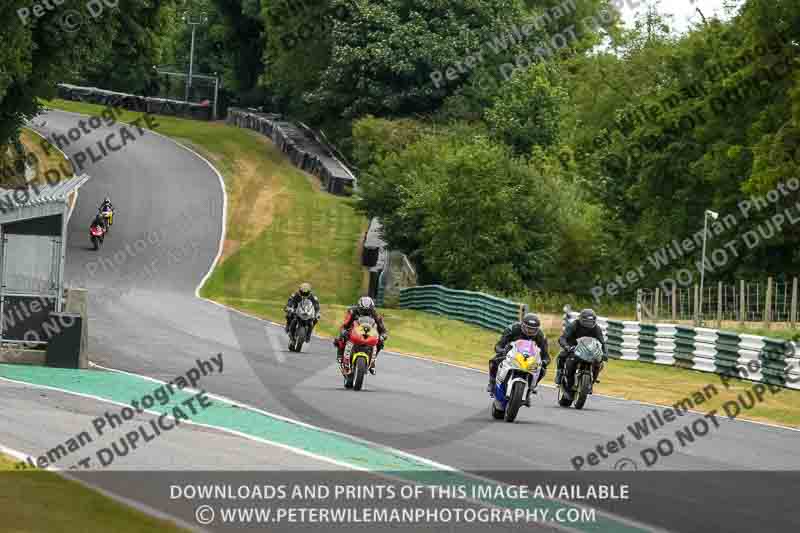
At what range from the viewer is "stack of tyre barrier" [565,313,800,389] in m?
27.6

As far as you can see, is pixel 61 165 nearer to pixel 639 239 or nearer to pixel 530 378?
pixel 639 239

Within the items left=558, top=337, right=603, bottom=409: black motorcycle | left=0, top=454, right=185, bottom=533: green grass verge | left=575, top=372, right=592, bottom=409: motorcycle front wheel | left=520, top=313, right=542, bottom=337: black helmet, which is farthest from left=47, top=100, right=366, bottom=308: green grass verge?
left=0, top=454, right=185, bottom=533: green grass verge

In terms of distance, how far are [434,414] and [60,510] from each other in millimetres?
9357

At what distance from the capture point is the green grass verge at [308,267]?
29.1m

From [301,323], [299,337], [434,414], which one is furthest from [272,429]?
[299,337]

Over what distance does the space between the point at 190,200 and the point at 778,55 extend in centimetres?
2808

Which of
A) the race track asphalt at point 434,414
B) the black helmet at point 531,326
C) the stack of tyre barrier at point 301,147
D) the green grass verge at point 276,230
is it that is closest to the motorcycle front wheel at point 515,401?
the race track asphalt at point 434,414

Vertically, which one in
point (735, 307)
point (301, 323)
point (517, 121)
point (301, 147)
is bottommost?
point (301, 323)

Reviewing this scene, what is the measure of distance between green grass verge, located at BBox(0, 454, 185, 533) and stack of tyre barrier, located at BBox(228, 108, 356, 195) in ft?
178

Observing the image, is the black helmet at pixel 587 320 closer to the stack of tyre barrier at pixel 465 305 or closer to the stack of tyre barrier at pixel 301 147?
the stack of tyre barrier at pixel 465 305

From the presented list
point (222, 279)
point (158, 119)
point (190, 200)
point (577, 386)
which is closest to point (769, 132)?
point (222, 279)

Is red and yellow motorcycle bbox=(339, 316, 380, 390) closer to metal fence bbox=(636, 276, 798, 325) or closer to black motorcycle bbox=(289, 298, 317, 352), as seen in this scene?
black motorcycle bbox=(289, 298, 317, 352)

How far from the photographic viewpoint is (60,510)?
31.8 feet

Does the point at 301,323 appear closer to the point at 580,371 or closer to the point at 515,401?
the point at 580,371
